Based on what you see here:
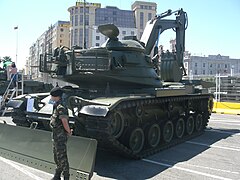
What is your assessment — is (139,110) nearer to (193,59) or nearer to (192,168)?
(192,168)

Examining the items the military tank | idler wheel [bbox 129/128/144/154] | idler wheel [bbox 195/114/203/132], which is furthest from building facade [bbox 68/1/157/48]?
idler wheel [bbox 129/128/144/154]

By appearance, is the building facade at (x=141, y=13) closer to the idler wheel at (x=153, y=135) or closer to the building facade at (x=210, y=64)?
the building facade at (x=210, y=64)

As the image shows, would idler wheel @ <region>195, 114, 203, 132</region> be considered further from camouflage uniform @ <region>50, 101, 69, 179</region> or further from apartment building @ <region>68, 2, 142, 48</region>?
apartment building @ <region>68, 2, 142, 48</region>

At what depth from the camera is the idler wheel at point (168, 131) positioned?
367 inches

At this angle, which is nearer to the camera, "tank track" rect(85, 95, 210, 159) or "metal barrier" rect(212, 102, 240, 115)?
"tank track" rect(85, 95, 210, 159)

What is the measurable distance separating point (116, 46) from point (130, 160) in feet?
10.0

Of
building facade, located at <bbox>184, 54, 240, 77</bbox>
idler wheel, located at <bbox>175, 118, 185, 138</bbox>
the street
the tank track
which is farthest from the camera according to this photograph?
building facade, located at <bbox>184, 54, 240, 77</bbox>

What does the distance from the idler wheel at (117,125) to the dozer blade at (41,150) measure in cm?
103

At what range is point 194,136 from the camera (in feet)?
35.7

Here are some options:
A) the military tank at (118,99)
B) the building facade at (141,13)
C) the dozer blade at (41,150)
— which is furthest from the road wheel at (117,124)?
the building facade at (141,13)

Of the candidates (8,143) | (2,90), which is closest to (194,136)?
(8,143)

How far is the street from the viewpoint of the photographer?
21.0ft

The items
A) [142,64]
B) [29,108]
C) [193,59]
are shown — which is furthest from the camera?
[193,59]

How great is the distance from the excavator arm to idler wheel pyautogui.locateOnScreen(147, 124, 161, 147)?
3290 mm
